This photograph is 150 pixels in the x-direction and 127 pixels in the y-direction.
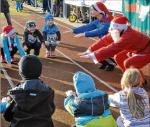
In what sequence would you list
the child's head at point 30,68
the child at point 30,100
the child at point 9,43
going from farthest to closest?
the child at point 9,43 → the child's head at point 30,68 → the child at point 30,100

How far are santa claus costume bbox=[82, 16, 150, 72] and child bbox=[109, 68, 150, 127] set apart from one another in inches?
117

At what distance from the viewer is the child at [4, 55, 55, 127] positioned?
502cm

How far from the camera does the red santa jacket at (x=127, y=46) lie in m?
8.44

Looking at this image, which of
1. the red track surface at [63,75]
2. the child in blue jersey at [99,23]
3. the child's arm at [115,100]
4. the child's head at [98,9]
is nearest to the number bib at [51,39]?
the red track surface at [63,75]

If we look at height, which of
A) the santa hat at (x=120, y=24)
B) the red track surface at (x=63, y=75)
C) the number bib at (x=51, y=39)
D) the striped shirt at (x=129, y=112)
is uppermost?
the santa hat at (x=120, y=24)

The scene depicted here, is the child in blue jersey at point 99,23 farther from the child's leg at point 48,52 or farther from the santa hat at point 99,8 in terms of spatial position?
the child's leg at point 48,52

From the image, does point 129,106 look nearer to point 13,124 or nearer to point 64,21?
point 13,124

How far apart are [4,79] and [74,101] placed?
4.51m

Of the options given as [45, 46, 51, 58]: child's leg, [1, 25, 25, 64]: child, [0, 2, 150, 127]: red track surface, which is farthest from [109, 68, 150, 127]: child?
[45, 46, 51, 58]: child's leg

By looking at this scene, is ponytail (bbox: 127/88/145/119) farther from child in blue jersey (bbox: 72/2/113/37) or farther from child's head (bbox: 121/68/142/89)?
child in blue jersey (bbox: 72/2/113/37)

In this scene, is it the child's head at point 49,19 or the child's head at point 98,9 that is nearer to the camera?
the child's head at point 98,9

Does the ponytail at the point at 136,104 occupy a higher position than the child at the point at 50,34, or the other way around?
the ponytail at the point at 136,104

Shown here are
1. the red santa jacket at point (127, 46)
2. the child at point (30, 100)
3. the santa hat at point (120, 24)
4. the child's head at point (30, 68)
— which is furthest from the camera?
the santa hat at point (120, 24)

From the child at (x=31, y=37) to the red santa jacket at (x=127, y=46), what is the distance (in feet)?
8.70
